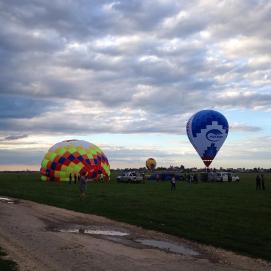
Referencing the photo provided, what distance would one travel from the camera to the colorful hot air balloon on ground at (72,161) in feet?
169

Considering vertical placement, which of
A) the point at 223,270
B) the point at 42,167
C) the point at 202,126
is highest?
the point at 202,126

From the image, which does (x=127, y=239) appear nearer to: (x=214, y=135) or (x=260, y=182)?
(x=260, y=182)

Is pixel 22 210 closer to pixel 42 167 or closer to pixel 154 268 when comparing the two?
pixel 154 268

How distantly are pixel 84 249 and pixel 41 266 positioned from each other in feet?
6.86

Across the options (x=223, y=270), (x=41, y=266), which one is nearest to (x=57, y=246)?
(x=41, y=266)

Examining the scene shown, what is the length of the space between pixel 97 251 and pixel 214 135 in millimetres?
37835

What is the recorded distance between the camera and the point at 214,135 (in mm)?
47531

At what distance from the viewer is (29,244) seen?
11.8 meters

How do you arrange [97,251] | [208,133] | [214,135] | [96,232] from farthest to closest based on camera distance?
1. [214,135]
2. [208,133]
3. [96,232]
4. [97,251]

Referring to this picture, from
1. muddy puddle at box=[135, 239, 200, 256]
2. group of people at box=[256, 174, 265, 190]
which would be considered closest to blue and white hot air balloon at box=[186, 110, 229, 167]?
group of people at box=[256, 174, 265, 190]

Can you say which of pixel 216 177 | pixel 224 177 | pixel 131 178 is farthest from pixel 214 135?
pixel 224 177

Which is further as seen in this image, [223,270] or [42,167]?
[42,167]

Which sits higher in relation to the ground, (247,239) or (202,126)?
(202,126)

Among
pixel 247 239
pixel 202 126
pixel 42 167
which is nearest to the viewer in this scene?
Answer: pixel 247 239
